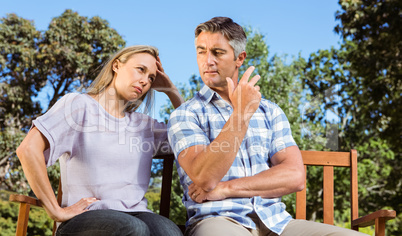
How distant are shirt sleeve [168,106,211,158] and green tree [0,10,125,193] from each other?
33.2ft

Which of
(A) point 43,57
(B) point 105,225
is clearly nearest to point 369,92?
(A) point 43,57

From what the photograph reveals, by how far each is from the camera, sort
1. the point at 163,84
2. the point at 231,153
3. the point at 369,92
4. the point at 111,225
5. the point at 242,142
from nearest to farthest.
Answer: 1. the point at 111,225
2. the point at 231,153
3. the point at 242,142
4. the point at 163,84
5. the point at 369,92

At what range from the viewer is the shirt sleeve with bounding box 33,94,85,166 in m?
2.09

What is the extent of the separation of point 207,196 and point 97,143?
613 millimetres

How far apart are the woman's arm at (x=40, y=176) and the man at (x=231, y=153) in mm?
538

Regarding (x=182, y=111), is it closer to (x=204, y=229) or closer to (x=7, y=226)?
(x=204, y=229)

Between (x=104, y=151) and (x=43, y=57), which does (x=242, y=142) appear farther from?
(x=43, y=57)

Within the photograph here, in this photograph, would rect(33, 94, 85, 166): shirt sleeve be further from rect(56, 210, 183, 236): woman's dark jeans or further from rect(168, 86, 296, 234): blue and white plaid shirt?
rect(168, 86, 296, 234): blue and white plaid shirt

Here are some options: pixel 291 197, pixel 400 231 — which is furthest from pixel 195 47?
pixel 400 231

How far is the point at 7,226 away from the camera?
34.8ft

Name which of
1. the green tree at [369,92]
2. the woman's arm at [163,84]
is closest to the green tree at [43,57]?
the green tree at [369,92]

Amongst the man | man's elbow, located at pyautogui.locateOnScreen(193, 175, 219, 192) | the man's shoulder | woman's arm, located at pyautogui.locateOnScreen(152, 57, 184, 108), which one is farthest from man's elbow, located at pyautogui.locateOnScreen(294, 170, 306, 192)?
woman's arm, located at pyautogui.locateOnScreen(152, 57, 184, 108)

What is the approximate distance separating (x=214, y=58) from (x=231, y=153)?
68 cm

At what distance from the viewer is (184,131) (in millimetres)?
2170
